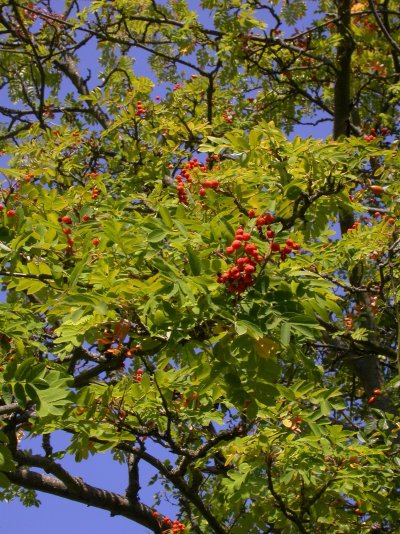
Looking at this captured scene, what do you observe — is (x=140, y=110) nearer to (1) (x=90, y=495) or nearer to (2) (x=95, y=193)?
(2) (x=95, y=193)

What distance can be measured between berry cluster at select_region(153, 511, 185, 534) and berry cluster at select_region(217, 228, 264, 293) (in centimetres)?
312

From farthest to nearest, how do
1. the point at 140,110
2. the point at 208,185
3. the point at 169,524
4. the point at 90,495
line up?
the point at 140,110
the point at 169,524
the point at 90,495
the point at 208,185

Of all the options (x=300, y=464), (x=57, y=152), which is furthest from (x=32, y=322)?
(x=57, y=152)

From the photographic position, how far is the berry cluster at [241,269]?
2752 mm

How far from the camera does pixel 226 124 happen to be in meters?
7.47

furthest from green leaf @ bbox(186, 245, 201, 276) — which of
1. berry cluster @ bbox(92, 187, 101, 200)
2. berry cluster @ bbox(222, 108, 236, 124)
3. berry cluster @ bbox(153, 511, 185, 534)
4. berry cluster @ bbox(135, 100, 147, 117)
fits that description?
berry cluster @ bbox(222, 108, 236, 124)

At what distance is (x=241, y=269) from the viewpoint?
2768mm

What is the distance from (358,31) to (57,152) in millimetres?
3324

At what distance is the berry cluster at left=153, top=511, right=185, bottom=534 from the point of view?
5.27 metres

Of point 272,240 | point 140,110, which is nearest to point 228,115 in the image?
point 140,110

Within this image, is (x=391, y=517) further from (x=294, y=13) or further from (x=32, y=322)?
(x=294, y=13)

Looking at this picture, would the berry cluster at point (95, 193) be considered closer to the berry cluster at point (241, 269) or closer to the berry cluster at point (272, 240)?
the berry cluster at point (272, 240)

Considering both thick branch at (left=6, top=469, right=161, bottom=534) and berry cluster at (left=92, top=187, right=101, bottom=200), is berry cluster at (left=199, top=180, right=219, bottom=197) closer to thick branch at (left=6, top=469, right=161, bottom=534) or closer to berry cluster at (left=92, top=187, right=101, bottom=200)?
berry cluster at (left=92, top=187, right=101, bottom=200)

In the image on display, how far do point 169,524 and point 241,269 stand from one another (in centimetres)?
353
